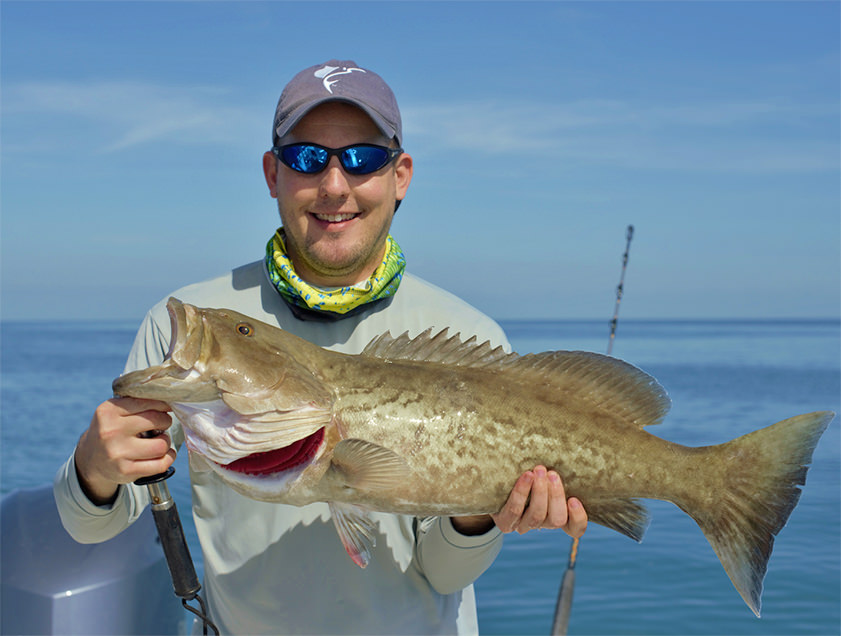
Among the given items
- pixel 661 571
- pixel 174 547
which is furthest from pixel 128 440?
pixel 661 571

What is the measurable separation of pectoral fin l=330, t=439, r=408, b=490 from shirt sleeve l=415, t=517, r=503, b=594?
0.68m

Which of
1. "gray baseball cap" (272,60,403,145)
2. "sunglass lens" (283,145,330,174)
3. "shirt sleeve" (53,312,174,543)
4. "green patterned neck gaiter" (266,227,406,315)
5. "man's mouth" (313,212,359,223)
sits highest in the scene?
"gray baseball cap" (272,60,403,145)

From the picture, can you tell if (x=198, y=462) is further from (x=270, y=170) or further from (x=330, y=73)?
(x=330, y=73)

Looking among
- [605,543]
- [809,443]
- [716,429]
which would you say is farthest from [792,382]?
[809,443]

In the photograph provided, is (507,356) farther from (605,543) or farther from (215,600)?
(605,543)

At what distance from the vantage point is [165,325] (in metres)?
3.13

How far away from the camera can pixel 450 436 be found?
2.60m

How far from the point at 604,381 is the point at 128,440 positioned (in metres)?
Answer: 1.66

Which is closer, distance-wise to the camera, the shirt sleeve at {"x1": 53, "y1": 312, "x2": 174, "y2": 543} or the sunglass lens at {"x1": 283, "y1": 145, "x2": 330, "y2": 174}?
the shirt sleeve at {"x1": 53, "y1": 312, "x2": 174, "y2": 543}

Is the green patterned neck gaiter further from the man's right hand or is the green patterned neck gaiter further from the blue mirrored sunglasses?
the man's right hand

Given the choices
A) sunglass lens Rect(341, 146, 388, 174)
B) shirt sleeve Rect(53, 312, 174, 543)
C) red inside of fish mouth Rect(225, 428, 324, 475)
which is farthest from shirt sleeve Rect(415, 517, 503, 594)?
sunglass lens Rect(341, 146, 388, 174)

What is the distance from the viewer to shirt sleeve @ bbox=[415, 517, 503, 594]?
10.1 ft

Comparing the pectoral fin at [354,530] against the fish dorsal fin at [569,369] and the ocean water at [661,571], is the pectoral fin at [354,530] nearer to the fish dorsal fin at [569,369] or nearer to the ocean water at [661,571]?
the fish dorsal fin at [569,369]

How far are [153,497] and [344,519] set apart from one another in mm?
700
